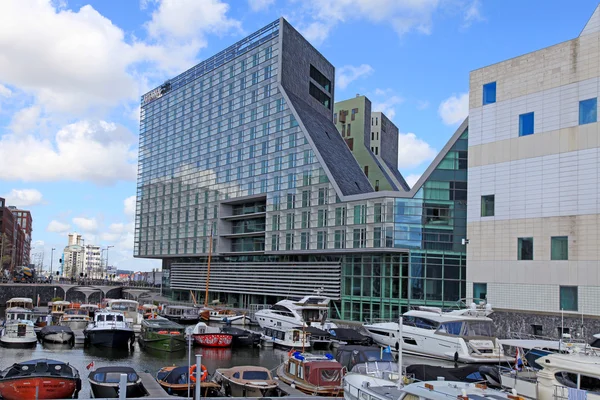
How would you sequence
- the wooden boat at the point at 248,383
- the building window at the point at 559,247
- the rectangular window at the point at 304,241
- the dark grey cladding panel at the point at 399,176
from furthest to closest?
the dark grey cladding panel at the point at 399,176
the rectangular window at the point at 304,241
the building window at the point at 559,247
the wooden boat at the point at 248,383

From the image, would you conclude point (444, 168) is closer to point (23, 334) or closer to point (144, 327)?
point (144, 327)

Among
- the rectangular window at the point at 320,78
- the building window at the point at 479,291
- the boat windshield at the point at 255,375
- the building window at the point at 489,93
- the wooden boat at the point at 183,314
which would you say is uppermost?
the rectangular window at the point at 320,78

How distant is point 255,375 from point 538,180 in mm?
27289

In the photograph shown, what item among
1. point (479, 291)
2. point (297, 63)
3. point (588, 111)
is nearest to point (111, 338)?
point (479, 291)

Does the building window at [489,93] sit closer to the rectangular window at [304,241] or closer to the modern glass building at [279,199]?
the modern glass building at [279,199]

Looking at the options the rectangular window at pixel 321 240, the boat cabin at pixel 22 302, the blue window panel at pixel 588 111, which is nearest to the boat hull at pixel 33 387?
the blue window panel at pixel 588 111

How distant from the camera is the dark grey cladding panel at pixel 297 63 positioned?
71.6m

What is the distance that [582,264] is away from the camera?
3956 centimetres

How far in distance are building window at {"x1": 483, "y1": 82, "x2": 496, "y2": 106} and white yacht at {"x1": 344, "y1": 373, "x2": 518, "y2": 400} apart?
31.3 metres

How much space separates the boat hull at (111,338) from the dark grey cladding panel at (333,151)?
1035 inches

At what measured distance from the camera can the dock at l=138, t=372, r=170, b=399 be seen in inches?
950

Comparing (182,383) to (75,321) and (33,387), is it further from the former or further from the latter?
(75,321)

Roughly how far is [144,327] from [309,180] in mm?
25128

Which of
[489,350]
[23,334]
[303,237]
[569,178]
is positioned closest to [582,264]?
[569,178]
